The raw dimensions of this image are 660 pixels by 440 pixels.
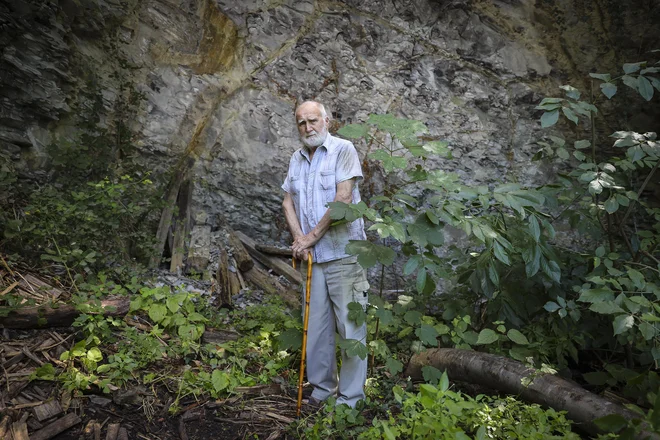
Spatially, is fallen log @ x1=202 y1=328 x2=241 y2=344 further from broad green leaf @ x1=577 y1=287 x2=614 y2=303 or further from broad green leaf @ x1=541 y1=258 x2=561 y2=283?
broad green leaf @ x1=577 y1=287 x2=614 y2=303

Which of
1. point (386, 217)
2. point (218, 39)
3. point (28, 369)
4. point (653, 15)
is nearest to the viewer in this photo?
point (386, 217)

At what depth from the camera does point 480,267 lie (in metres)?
3.12

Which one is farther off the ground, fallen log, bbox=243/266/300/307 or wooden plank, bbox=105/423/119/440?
fallen log, bbox=243/266/300/307

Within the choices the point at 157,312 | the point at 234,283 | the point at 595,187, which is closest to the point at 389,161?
the point at 595,187

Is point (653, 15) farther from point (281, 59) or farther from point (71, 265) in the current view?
point (71, 265)

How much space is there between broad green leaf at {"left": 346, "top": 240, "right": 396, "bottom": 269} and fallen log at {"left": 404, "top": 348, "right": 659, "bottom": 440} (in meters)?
1.12

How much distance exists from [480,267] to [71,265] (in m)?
3.22

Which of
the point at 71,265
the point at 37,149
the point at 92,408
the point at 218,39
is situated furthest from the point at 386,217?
the point at 218,39

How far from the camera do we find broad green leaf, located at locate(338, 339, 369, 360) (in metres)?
2.72

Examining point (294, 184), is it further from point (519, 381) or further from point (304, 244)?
point (519, 381)

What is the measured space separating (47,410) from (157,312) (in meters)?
1.07

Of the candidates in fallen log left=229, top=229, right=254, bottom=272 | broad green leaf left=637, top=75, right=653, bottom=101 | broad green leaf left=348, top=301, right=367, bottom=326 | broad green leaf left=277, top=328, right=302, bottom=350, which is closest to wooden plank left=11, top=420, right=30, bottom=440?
broad green leaf left=277, top=328, right=302, bottom=350

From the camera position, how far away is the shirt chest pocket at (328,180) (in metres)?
2.91

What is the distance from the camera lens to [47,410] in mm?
2434
